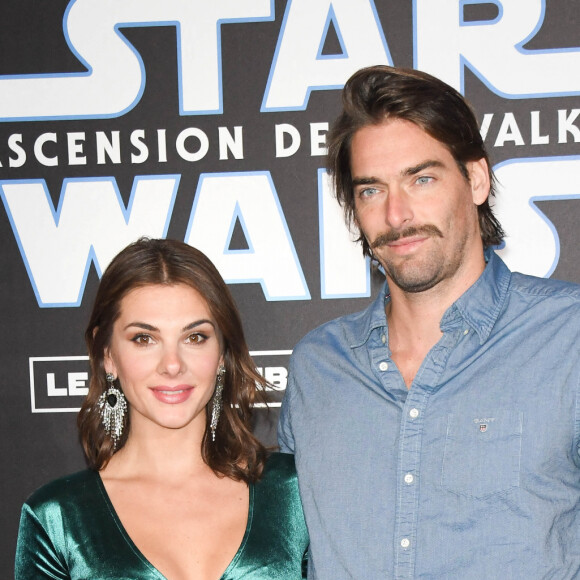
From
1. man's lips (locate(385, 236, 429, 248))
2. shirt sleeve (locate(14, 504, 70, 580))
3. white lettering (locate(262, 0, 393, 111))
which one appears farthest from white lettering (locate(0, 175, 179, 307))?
man's lips (locate(385, 236, 429, 248))

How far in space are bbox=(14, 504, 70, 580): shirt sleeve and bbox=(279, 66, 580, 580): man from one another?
0.63 metres

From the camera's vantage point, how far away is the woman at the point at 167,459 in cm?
198

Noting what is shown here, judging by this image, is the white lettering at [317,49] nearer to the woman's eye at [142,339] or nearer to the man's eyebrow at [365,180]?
the man's eyebrow at [365,180]

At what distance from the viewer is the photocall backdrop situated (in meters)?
2.74

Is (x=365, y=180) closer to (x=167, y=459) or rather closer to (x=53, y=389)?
(x=167, y=459)

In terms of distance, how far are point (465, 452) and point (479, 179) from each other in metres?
0.72

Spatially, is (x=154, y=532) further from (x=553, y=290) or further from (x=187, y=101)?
(x=187, y=101)

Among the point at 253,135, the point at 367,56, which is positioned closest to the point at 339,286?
the point at 253,135

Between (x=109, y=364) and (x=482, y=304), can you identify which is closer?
(x=482, y=304)

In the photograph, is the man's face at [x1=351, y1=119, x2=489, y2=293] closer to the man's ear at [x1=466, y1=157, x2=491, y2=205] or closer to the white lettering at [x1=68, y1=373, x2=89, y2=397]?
the man's ear at [x1=466, y1=157, x2=491, y2=205]

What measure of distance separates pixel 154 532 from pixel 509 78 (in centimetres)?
186

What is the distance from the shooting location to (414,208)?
193 cm

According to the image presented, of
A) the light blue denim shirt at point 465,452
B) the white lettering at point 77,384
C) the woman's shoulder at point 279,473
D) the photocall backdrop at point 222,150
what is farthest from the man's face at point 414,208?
the white lettering at point 77,384

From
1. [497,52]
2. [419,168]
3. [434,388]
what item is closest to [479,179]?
[419,168]
